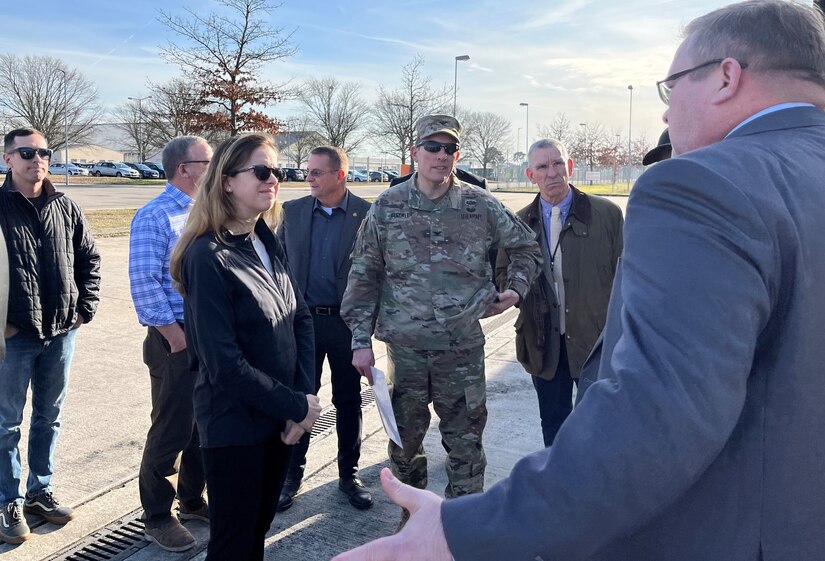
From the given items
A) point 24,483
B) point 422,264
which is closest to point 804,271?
point 422,264

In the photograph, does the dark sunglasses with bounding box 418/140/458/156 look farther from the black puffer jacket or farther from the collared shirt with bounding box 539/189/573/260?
the black puffer jacket

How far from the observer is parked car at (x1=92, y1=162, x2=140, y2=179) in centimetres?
5794

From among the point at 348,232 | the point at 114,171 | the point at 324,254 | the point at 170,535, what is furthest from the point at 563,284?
the point at 114,171

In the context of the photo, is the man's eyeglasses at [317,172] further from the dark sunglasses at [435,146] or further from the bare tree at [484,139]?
the bare tree at [484,139]

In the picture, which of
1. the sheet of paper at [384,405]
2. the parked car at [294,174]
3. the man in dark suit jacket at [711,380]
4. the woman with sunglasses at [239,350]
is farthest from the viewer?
the parked car at [294,174]

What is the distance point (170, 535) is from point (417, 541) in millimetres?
2798

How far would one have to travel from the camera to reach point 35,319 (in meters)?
3.52

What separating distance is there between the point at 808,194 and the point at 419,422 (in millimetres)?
2864

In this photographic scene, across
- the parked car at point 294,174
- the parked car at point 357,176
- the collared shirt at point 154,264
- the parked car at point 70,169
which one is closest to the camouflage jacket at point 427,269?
the collared shirt at point 154,264

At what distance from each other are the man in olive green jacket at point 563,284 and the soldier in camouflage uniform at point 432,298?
0.37m

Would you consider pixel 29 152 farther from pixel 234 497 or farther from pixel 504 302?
pixel 504 302

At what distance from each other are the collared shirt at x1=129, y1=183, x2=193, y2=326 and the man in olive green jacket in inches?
76.9

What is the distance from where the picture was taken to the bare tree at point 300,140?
56.6 metres

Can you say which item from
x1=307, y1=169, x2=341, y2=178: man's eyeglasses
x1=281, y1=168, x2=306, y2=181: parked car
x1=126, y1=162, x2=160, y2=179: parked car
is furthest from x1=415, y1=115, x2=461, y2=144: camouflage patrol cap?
x1=126, y1=162, x2=160, y2=179: parked car
